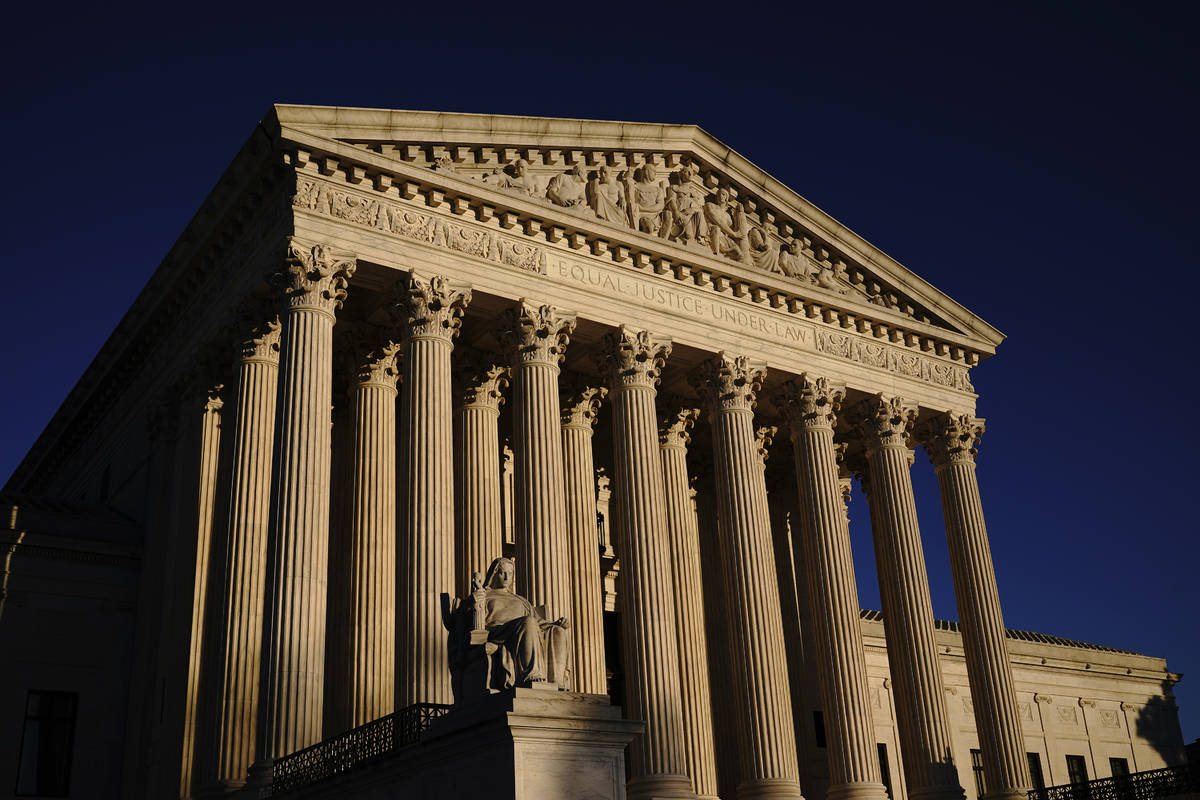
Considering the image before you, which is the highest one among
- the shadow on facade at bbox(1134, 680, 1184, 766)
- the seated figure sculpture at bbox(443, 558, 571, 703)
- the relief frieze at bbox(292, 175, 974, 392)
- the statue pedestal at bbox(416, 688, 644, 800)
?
the relief frieze at bbox(292, 175, 974, 392)

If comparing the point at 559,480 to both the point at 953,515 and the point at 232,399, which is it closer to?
the point at 232,399

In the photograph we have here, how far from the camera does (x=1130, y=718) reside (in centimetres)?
5178

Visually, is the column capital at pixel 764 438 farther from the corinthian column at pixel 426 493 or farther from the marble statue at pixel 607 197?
the corinthian column at pixel 426 493

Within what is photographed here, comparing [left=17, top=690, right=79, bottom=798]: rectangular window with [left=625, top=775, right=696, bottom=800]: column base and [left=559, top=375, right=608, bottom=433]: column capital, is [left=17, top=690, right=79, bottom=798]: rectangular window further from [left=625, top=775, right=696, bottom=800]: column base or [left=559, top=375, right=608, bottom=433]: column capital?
[left=559, top=375, right=608, bottom=433]: column capital

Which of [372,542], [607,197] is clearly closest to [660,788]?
[372,542]

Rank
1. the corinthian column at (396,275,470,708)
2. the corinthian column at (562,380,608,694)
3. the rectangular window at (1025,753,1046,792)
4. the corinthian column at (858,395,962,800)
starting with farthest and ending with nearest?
the rectangular window at (1025,753,1046,792) → the corinthian column at (858,395,962,800) → the corinthian column at (562,380,608,694) → the corinthian column at (396,275,470,708)

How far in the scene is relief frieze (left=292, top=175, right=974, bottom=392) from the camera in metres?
26.7

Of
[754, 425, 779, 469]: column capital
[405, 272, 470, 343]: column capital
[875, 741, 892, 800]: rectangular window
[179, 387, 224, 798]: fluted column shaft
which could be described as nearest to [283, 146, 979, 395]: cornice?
[405, 272, 470, 343]: column capital

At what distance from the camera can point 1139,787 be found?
107 feet

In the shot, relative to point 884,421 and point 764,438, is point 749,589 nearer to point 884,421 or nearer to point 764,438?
point 884,421

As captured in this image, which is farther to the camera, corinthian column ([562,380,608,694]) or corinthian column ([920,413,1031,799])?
corinthian column ([920,413,1031,799])

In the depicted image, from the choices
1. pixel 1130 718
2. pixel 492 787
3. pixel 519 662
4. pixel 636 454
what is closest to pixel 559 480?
pixel 636 454

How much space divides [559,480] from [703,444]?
1210 cm

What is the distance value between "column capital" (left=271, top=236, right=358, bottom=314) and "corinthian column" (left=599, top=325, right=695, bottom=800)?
25.3 feet
